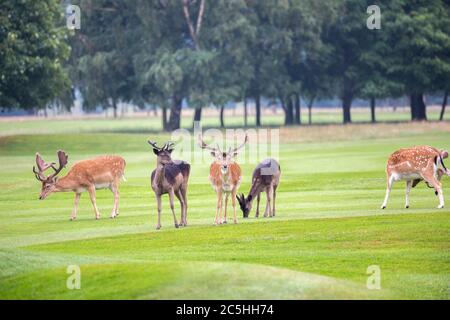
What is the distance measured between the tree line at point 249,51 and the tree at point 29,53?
13.7 m

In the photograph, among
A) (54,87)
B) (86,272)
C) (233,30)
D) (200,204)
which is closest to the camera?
(86,272)

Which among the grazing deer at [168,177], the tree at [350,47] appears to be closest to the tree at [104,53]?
the tree at [350,47]

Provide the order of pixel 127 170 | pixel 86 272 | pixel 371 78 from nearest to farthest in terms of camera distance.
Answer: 1. pixel 86 272
2. pixel 127 170
3. pixel 371 78

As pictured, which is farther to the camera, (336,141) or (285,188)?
(336,141)

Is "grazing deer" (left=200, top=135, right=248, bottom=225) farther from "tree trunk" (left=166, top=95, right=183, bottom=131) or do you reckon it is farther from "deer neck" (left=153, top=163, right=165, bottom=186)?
"tree trunk" (left=166, top=95, right=183, bottom=131)

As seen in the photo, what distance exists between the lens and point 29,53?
6303 cm

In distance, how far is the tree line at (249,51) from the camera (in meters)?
83.1

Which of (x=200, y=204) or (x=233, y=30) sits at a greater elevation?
(x=233, y=30)

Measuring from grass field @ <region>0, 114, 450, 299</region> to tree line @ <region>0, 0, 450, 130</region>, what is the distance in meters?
38.5

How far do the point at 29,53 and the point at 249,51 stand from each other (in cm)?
2783

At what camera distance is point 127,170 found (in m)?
48.9

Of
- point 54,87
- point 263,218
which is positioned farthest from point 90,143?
point 263,218
